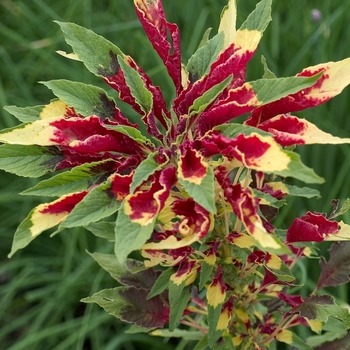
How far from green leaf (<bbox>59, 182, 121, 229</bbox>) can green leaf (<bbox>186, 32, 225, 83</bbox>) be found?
195mm

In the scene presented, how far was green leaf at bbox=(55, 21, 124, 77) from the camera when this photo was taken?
664mm

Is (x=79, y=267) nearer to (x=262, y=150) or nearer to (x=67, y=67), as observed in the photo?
(x=67, y=67)

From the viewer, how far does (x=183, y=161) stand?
60 cm

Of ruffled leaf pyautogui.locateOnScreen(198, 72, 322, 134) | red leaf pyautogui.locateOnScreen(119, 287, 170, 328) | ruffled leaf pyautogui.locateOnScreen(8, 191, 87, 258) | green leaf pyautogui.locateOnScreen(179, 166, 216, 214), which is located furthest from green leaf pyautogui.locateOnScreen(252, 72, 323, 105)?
red leaf pyautogui.locateOnScreen(119, 287, 170, 328)

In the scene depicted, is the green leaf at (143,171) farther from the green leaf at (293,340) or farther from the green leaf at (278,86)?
the green leaf at (293,340)

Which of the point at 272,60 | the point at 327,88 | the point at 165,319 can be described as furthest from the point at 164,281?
the point at 272,60

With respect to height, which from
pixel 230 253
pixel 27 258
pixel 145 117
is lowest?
pixel 27 258

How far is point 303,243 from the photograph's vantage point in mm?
772

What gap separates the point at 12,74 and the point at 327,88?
1.27m

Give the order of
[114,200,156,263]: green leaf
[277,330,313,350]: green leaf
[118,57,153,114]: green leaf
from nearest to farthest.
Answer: [114,200,156,263]: green leaf, [118,57,153,114]: green leaf, [277,330,313,350]: green leaf

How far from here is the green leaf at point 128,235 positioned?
0.52m

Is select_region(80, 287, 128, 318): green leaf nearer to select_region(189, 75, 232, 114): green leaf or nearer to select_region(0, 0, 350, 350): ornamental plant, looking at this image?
select_region(0, 0, 350, 350): ornamental plant

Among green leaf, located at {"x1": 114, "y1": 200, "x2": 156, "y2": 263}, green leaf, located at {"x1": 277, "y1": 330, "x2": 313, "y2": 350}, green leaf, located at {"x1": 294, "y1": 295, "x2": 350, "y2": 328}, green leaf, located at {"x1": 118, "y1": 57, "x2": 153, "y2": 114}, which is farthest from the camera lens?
green leaf, located at {"x1": 277, "y1": 330, "x2": 313, "y2": 350}

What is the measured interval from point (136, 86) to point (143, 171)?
0.11 m
